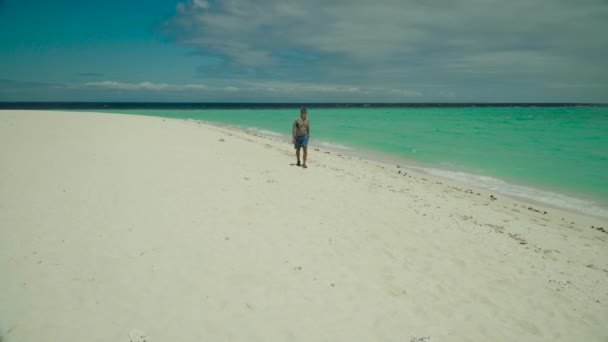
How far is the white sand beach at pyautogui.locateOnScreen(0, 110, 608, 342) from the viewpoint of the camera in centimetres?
359

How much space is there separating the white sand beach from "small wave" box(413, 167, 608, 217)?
4.50ft

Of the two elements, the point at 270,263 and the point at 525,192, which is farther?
the point at 525,192

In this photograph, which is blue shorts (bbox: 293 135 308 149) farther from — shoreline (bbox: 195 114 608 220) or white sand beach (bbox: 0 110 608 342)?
shoreline (bbox: 195 114 608 220)

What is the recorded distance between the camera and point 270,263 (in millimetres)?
4801

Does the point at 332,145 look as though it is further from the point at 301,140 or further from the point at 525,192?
the point at 525,192

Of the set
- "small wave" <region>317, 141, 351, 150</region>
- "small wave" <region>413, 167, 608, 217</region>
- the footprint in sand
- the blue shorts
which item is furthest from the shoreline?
the footprint in sand

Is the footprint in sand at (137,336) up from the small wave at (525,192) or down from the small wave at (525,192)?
up

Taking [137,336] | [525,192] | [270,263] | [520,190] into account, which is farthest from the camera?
[520,190]

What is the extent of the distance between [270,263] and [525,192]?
456 inches

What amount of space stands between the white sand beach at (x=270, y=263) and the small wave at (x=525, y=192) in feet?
4.50

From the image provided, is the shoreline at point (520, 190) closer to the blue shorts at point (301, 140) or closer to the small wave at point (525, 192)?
the small wave at point (525, 192)

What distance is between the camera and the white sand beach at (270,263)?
11.8 ft

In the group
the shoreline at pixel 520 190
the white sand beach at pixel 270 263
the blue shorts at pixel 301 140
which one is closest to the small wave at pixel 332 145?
the shoreline at pixel 520 190

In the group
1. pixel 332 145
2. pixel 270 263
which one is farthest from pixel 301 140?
pixel 332 145
